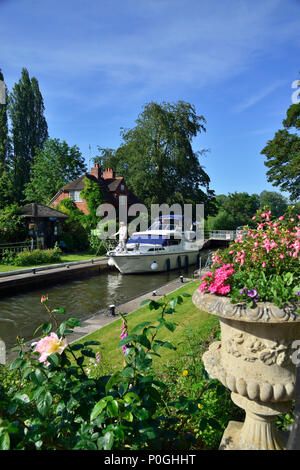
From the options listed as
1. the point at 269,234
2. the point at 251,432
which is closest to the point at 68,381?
the point at 251,432

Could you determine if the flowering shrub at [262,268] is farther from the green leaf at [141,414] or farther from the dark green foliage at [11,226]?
the dark green foliage at [11,226]

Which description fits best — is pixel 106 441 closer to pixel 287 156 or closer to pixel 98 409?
pixel 98 409

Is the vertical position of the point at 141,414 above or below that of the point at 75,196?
below

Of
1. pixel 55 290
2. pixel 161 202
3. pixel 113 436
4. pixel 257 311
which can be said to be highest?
pixel 161 202

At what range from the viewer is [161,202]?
39.7 meters

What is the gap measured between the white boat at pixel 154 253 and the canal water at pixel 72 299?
77 cm

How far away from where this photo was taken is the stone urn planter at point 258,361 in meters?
2.04

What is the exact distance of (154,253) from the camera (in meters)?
21.1

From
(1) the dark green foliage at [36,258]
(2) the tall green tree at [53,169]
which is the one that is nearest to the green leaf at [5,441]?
(1) the dark green foliage at [36,258]

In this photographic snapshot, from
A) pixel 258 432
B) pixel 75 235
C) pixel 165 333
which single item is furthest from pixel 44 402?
pixel 75 235

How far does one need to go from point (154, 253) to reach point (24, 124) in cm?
3881

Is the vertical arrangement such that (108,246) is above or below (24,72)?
below

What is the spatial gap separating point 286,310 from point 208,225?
4709 cm
